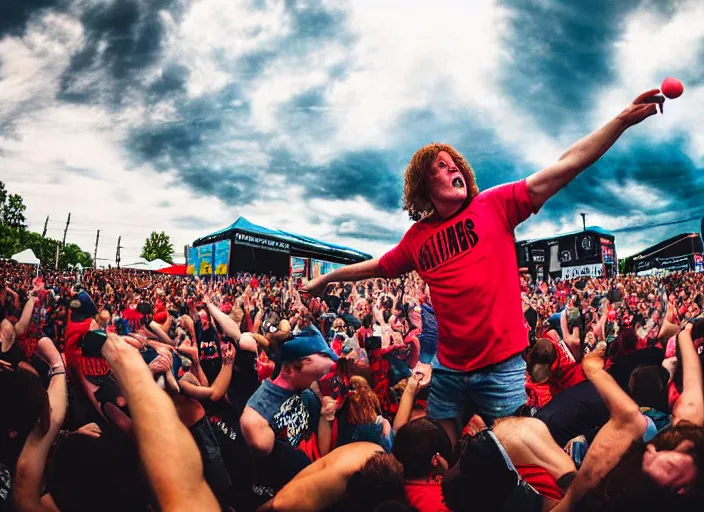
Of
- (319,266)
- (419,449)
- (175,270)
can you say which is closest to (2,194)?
→ (175,270)

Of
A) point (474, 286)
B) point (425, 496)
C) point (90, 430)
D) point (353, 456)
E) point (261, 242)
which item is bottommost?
point (425, 496)

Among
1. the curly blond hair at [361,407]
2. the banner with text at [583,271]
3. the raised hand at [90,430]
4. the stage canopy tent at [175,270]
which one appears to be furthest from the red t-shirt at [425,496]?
the banner with text at [583,271]

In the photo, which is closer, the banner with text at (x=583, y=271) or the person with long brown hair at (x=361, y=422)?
the person with long brown hair at (x=361, y=422)

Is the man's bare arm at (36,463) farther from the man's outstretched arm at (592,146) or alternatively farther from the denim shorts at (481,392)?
the man's outstretched arm at (592,146)

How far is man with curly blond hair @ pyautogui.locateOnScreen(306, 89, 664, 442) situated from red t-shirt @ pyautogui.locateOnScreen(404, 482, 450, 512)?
291 millimetres

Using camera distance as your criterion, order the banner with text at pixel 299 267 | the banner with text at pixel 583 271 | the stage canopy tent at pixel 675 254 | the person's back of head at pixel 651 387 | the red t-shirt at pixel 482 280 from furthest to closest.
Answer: the banner with text at pixel 583 271 → the stage canopy tent at pixel 675 254 → the banner with text at pixel 299 267 → the person's back of head at pixel 651 387 → the red t-shirt at pixel 482 280

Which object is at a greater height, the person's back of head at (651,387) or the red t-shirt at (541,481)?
the person's back of head at (651,387)

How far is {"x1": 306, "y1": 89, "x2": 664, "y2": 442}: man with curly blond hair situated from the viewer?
1637 millimetres

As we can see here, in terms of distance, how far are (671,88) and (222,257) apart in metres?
2.16

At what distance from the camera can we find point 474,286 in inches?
64.8

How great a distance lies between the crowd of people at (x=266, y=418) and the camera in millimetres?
1355

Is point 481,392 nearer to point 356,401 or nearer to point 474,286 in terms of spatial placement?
point 474,286

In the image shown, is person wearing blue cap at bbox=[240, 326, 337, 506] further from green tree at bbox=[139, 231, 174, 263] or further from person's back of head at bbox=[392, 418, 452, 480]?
green tree at bbox=[139, 231, 174, 263]

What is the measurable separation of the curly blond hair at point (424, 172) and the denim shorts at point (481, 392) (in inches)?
27.7
